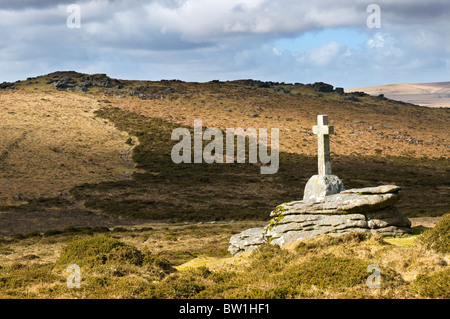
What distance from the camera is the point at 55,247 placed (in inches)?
1053

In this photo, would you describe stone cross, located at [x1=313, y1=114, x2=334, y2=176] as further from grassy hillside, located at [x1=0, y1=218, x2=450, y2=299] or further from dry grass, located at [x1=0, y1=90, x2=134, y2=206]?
dry grass, located at [x1=0, y1=90, x2=134, y2=206]

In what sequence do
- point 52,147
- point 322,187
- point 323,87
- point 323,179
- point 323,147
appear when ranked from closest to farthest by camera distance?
point 322,187
point 323,179
point 323,147
point 52,147
point 323,87

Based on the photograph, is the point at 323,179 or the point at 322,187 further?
the point at 323,179

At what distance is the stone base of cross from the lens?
19047 millimetres

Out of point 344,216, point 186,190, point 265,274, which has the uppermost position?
point 344,216

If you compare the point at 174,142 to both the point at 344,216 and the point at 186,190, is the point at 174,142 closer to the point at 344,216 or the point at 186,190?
the point at 186,190

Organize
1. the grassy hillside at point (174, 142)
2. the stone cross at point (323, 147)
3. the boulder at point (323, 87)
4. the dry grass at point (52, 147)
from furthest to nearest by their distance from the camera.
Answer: the boulder at point (323, 87) → the dry grass at point (52, 147) → the grassy hillside at point (174, 142) → the stone cross at point (323, 147)

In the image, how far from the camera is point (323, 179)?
63.1 ft

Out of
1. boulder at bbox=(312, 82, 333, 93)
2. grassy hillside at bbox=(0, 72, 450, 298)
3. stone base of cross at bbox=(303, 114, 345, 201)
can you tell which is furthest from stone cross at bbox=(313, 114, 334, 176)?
boulder at bbox=(312, 82, 333, 93)

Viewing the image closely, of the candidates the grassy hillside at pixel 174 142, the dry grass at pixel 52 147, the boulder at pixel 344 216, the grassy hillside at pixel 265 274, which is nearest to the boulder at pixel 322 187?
the boulder at pixel 344 216

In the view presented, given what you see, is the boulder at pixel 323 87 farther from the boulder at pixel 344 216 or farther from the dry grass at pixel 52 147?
the boulder at pixel 344 216

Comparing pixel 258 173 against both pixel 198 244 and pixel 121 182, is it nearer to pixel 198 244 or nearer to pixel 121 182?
pixel 121 182

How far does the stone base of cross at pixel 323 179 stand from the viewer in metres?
19.0

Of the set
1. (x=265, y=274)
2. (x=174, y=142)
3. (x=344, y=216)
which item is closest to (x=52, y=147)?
(x=174, y=142)
